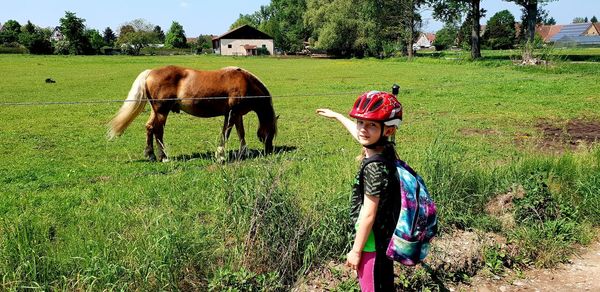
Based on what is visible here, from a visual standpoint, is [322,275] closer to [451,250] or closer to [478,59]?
[451,250]

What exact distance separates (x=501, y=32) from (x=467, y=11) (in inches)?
1482

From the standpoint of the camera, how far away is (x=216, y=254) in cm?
348

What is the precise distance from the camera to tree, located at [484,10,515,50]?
240 feet

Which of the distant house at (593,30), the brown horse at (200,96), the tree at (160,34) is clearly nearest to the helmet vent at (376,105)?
the brown horse at (200,96)

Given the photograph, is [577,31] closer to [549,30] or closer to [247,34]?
[549,30]

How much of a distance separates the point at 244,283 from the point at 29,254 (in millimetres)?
1407

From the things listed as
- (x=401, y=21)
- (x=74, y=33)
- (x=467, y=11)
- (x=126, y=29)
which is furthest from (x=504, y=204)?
(x=126, y=29)

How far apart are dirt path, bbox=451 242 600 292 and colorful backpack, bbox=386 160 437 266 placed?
142cm

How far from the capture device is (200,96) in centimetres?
862

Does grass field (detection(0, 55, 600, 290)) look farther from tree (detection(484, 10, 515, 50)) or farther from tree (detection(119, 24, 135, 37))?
tree (detection(119, 24, 135, 37))

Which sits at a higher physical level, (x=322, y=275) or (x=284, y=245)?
(x=284, y=245)

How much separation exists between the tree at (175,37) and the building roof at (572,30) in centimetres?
8184

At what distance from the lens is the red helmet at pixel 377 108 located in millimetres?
2678

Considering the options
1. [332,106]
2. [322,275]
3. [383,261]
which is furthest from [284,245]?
[332,106]
